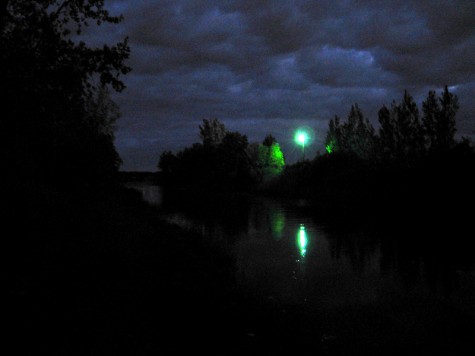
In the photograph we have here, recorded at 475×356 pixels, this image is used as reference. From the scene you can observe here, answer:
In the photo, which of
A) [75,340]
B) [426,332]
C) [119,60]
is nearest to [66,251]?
[75,340]

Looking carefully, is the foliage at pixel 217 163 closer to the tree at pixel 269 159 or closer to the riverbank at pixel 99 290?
the tree at pixel 269 159

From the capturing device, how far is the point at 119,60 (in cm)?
1106

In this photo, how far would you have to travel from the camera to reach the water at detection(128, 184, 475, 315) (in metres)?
13.3

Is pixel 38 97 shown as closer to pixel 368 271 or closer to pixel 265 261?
pixel 265 261

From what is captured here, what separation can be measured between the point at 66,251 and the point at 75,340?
4.87 metres

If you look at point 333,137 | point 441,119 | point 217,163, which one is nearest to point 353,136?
point 333,137

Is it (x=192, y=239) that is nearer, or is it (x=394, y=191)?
(x=192, y=239)

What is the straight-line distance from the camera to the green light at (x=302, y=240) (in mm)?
21344

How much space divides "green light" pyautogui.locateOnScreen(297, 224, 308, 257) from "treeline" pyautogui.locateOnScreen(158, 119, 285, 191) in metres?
52.7

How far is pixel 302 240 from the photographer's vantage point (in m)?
24.9

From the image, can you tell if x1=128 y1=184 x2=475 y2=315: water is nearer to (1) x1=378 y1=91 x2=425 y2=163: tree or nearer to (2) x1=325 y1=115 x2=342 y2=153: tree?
(1) x1=378 y1=91 x2=425 y2=163: tree

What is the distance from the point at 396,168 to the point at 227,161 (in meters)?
52.8

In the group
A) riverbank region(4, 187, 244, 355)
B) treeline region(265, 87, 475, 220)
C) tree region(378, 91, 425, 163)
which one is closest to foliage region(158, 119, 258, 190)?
treeline region(265, 87, 475, 220)

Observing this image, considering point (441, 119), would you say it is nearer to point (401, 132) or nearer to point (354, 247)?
point (401, 132)
